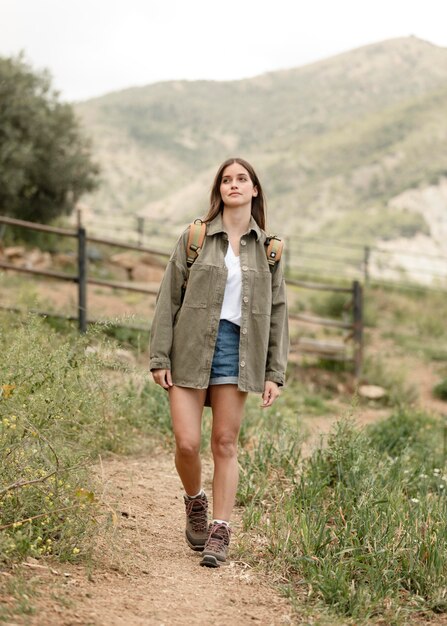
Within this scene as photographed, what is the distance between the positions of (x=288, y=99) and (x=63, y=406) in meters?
87.0

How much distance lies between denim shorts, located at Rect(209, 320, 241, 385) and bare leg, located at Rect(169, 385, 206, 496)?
11 cm

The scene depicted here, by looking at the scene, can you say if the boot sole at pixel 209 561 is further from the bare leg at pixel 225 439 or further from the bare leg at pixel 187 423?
the bare leg at pixel 187 423

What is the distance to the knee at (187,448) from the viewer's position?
3.56 meters

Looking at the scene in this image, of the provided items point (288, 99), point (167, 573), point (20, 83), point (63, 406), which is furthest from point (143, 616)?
point (288, 99)

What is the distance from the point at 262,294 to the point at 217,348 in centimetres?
30

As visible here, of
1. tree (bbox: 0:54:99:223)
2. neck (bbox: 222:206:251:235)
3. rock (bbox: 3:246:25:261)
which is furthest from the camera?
tree (bbox: 0:54:99:223)

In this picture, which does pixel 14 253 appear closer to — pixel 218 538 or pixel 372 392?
pixel 372 392

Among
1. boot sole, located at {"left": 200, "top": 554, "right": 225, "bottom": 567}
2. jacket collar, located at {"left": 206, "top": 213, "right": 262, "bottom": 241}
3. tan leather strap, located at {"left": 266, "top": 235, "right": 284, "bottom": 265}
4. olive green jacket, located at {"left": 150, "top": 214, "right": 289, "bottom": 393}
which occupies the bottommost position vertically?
boot sole, located at {"left": 200, "top": 554, "right": 225, "bottom": 567}

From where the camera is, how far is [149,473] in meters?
4.99

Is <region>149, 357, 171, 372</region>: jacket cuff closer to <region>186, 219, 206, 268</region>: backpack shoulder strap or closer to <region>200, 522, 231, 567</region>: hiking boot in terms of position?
<region>186, 219, 206, 268</region>: backpack shoulder strap

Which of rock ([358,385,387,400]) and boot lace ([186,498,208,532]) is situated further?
rock ([358,385,387,400])

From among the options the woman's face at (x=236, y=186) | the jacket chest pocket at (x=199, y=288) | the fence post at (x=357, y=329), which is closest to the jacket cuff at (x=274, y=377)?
the jacket chest pocket at (x=199, y=288)

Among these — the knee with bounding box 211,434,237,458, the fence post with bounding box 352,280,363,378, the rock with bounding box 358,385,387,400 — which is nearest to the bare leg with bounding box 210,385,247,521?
the knee with bounding box 211,434,237,458

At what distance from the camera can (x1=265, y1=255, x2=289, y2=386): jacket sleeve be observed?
3727 millimetres
